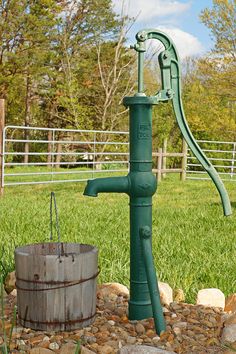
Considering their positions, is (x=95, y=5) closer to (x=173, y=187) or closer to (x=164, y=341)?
(x=173, y=187)

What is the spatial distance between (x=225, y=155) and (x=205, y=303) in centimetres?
1576

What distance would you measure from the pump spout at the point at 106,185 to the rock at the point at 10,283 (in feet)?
2.53

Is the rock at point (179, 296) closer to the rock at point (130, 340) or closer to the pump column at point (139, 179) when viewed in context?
the pump column at point (139, 179)

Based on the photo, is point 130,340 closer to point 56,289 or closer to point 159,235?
point 56,289

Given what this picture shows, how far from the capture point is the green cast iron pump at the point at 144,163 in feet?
7.01

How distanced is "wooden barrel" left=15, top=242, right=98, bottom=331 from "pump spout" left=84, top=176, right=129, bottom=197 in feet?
0.73

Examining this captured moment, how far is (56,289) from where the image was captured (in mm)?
2041

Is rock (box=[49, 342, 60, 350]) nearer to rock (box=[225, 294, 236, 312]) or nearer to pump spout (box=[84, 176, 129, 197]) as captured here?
pump spout (box=[84, 176, 129, 197])

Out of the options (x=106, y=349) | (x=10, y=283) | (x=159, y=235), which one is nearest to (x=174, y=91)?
(x=106, y=349)

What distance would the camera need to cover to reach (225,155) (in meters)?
18.0

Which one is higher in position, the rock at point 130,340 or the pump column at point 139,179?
the pump column at point 139,179

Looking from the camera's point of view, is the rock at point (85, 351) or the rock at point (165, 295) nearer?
the rock at point (85, 351)

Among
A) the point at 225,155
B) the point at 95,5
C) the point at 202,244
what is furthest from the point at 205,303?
the point at 95,5

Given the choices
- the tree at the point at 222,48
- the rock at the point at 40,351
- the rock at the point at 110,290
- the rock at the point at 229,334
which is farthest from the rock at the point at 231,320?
the tree at the point at 222,48
